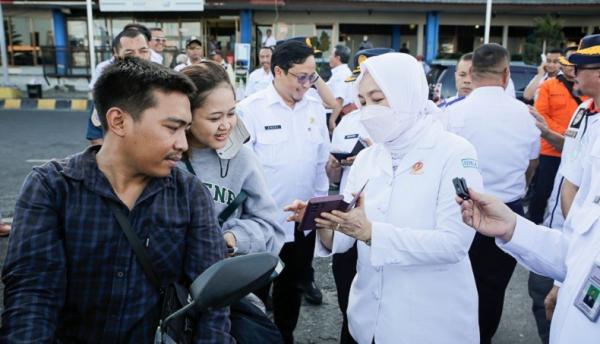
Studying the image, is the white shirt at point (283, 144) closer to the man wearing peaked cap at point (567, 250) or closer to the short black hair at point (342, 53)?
the man wearing peaked cap at point (567, 250)

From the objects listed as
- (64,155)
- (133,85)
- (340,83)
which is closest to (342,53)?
(340,83)

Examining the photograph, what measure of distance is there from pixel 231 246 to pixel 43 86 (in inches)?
782

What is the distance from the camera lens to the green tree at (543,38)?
19.1m

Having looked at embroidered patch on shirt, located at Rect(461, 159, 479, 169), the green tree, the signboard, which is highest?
the signboard

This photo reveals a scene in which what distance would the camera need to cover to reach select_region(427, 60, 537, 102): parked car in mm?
8434

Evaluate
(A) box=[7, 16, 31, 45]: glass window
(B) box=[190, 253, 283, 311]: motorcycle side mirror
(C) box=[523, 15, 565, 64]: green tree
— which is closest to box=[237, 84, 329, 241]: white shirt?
(B) box=[190, 253, 283, 311]: motorcycle side mirror

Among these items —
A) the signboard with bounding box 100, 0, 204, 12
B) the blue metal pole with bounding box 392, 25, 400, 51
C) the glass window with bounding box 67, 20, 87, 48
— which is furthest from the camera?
the blue metal pole with bounding box 392, 25, 400, 51

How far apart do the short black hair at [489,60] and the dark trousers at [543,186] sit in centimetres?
192

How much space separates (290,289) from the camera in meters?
3.27

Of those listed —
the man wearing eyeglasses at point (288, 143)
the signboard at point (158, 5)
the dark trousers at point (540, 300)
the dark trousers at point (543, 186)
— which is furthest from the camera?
the signboard at point (158, 5)

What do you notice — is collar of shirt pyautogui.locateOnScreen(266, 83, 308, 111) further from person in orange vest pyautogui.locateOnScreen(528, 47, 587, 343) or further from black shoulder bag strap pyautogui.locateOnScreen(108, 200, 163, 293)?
person in orange vest pyautogui.locateOnScreen(528, 47, 587, 343)

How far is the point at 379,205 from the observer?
87.4 inches

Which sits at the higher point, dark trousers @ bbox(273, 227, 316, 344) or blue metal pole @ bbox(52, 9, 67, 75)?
blue metal pole @ bbox(52, 9, 67, 75)

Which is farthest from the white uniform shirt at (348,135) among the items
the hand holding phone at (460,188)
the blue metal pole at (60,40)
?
the blue metal pole at (60,40)
